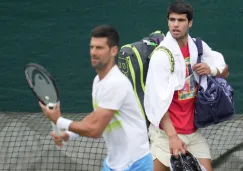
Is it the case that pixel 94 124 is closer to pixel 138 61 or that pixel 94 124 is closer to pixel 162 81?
pixel 162 81

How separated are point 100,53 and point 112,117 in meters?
0.44

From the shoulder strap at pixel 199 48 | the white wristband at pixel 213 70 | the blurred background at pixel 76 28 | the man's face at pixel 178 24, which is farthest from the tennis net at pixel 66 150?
the man's face at pixel 178 24

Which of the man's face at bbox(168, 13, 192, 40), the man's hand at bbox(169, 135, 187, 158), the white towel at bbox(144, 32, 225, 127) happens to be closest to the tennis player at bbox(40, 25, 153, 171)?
the man's hand at bbox(169, 135, 187, 158)

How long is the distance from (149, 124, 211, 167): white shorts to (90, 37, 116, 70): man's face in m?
1.47

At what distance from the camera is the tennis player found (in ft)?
16.9

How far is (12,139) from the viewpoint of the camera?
833 centimetres

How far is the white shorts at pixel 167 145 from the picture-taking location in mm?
6586

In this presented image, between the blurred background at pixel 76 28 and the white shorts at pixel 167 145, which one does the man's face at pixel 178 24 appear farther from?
the blurred background at pixel 76 28

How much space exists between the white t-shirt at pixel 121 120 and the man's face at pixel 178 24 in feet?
3.96

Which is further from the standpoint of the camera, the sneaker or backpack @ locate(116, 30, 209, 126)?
backpack @ locate(116, 30, 209, 126)

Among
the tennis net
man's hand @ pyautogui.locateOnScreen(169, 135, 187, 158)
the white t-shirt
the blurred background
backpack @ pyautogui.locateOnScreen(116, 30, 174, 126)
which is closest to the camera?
the white t-shirt

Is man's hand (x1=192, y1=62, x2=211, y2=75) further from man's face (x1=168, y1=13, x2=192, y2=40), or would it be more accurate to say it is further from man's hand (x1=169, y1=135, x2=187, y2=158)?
man's hand (x1=169, y1=135, x2=187, y2=158)

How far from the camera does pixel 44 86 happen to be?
5.15 meters

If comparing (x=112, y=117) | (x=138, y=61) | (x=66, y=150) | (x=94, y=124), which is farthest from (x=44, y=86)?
(x=66, y=150)
